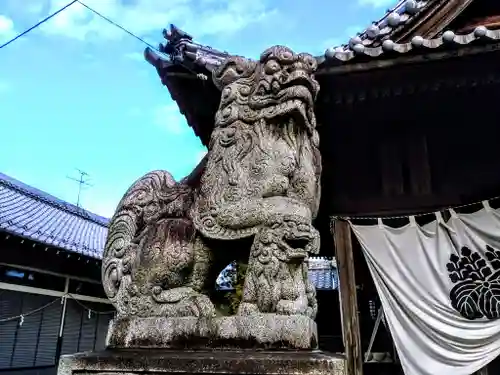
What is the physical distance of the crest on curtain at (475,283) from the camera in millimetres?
3969

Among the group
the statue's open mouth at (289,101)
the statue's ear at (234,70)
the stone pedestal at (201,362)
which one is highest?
the statue's ear at (234,70)

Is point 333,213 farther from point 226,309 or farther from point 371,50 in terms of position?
point 226,309

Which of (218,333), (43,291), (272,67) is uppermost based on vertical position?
(272,67)

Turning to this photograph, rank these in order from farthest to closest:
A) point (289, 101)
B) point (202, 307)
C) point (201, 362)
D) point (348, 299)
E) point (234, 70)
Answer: point (348, 299) < point (234, 70) < point (289, 101) < point (202, 307) < point (201, 362)

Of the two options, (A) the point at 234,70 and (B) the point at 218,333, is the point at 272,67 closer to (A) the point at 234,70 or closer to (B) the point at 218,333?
(A) the point at 234,70

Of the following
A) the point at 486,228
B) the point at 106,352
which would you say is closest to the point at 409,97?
the point at 486,228

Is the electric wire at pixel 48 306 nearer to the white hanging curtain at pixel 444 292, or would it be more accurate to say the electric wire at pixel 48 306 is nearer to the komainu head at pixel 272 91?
the white hanging curtain at pixel 444 292

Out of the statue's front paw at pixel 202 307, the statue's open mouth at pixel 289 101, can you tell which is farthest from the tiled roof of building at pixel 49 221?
the statue's open mouth at pixel 289 101

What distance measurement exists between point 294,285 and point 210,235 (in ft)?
1.88

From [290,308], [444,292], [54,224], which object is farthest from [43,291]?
[290,308]

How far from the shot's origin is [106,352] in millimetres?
2400

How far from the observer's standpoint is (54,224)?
42.9ft

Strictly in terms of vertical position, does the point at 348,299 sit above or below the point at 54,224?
below

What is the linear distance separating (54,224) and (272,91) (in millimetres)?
12018
